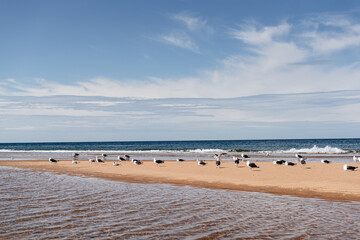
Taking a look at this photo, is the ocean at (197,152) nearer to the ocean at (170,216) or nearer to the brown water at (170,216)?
the ocean at (170,216)

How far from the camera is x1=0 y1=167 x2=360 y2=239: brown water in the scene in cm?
854

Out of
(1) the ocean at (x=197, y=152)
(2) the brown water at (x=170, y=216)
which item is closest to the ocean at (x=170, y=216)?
(2) the brown water at (x=170, y=216)

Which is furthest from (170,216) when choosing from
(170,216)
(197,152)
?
(197,152)

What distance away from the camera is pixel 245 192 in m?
16.1

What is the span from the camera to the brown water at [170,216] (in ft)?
28.0

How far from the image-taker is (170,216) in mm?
10422

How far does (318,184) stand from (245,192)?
5.40 metres

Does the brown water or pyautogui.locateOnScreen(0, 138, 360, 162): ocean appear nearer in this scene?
the brown water

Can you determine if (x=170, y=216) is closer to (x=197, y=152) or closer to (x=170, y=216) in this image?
(x=170, y=216)

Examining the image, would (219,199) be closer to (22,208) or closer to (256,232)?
(256,232)

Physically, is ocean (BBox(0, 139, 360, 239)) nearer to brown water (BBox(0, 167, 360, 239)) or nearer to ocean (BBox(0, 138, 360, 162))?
brown water (BBox(0, 167, 360, 239))

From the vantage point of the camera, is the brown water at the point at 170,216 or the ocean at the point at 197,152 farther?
the ocean at the point at 197,152

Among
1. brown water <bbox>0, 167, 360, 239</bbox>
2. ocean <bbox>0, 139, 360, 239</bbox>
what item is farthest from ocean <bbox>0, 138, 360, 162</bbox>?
brown water <bbox>0, 167, 360, 239</bbox>

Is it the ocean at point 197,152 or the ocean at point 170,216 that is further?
the ocean at point 197,152
